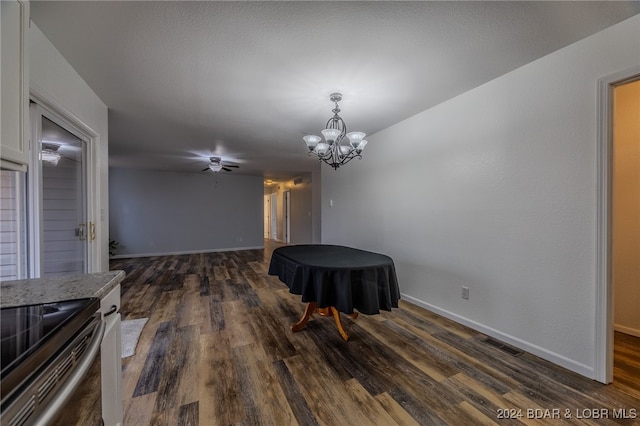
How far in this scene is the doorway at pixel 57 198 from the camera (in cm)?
170

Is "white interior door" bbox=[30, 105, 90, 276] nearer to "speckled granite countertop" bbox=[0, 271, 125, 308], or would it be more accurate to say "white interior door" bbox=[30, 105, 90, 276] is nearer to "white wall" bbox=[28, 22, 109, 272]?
"white wall" bbox=[28, 22, 109, 272]

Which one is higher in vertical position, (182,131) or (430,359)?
(182,131)

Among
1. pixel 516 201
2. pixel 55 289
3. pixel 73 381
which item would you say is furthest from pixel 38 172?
pixel 516 201

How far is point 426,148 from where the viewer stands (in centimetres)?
298

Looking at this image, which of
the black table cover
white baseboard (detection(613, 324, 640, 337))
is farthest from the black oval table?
white baseboard (detection(613, 324, 640, 337))

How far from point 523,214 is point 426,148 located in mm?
1245

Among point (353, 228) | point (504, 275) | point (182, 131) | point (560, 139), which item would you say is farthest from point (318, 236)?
point (560, 139)

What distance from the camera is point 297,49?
5.94 ft

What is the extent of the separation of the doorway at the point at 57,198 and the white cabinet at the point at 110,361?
1102 millimetres

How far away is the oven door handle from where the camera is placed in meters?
0.62

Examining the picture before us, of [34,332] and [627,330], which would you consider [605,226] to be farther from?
[34,332]

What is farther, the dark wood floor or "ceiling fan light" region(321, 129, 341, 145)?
"ceiling fan light" region(321, 129, 341, 145)

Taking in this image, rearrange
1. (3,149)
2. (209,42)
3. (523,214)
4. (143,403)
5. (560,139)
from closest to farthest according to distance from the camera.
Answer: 1. (3,149)
2. (143,403)
3. (209,42)
4. (560,139)
5. (523,214)

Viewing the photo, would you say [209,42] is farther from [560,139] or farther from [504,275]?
[504,275]
